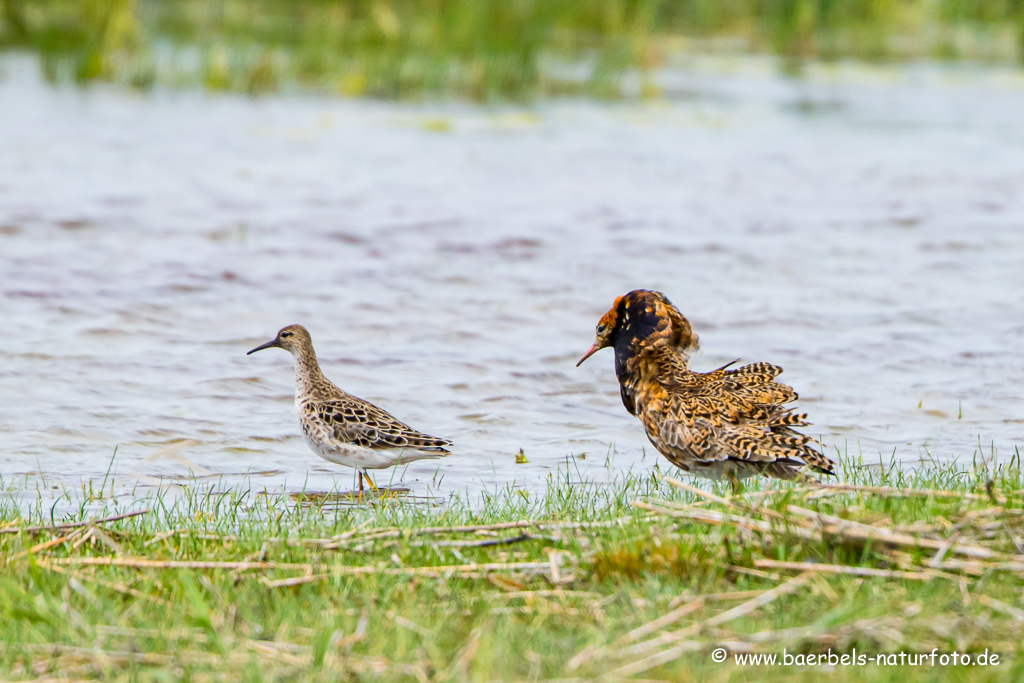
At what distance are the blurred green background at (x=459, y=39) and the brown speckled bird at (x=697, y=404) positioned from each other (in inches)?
608

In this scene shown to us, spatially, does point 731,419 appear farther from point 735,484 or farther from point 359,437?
point 359,437

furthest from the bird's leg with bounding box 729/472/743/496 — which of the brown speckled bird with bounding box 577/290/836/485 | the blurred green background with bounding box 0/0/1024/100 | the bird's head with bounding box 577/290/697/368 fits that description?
the blurred green background with bounding box 0/0/1024/100

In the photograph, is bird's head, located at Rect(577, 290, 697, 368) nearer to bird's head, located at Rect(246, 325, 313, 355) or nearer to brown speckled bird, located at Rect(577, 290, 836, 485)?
brown speckled bird, located at Rect(577, 290, 836, 485)

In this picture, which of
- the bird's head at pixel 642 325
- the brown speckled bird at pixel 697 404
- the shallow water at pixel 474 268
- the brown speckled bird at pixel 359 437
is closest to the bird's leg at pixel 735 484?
the brown speckled bird at pixel 697 404

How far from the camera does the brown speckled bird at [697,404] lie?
647cm

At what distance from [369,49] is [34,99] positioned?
5.95 meters

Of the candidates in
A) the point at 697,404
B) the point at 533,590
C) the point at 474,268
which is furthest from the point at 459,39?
the point at 533,590

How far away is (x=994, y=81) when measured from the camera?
2642cm

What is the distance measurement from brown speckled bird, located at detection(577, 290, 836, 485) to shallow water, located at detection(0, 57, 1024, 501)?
2.32 feet

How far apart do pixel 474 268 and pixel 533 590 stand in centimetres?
890

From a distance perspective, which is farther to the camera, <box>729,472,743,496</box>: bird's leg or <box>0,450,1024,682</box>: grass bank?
<box>729,472,743,496</box>: bird's leg

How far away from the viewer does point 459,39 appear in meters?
22.5

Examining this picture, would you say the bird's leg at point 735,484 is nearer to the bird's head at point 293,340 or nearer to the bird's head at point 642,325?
the bird's head at point 642,325

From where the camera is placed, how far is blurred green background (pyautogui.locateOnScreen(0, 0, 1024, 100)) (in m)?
22.3
